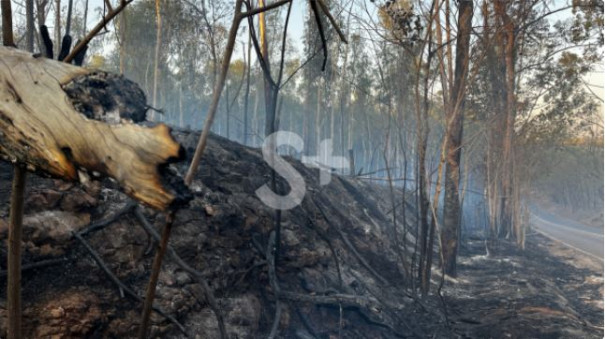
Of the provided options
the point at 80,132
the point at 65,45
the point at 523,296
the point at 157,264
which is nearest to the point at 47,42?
the point at 65,45

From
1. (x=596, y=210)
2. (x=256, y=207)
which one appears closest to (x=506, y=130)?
(x=256, y=207)

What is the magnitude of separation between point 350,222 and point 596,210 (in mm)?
41450

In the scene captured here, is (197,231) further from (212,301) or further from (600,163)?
(600,163)

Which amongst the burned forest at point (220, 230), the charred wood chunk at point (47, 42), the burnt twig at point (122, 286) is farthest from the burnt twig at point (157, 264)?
the burnt twig at point (122, 286)

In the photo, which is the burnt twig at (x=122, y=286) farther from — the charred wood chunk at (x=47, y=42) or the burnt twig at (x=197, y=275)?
the charred wood chunk at (x=47, y=42)

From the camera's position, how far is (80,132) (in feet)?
4.57

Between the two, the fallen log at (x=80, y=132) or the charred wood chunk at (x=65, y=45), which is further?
the charred wood chunk at (x=65, y=45)

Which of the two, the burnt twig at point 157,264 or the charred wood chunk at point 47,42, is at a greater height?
the charred wood chunk at point 47,42

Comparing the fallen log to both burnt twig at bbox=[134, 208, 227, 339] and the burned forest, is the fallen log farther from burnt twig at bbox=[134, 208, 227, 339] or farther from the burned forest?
burnt twig at bbox=[134, 208, 227, 339]

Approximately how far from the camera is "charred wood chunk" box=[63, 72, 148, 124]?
1.45 meters

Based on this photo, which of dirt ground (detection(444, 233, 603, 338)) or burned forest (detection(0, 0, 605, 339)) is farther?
dirt ground (detection(444, 233, 603, 338))

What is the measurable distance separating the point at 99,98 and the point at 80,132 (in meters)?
0.16

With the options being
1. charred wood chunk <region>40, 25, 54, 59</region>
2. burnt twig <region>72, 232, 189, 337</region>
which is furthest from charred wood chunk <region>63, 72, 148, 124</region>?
burnt twig <region>72, 232, 189, 337</region>

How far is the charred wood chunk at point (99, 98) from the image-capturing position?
4.74 feet
